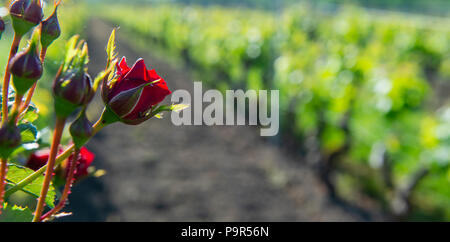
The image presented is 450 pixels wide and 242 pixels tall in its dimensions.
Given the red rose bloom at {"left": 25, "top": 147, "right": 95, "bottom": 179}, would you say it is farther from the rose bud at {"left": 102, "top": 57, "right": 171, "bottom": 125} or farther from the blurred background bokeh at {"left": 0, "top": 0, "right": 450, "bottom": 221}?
the blurred background bokeh at {"left": 0, "top": 0, "right": 450, "bottom": 221}

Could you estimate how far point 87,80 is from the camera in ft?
1.08

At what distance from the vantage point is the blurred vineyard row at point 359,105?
310 centimetres

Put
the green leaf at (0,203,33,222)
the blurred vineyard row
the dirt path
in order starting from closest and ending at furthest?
the green leaf at (0,203,33,222) < the blurred vineyard row < the dirt path

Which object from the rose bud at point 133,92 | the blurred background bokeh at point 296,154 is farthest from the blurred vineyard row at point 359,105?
the rose bud at point 133,92

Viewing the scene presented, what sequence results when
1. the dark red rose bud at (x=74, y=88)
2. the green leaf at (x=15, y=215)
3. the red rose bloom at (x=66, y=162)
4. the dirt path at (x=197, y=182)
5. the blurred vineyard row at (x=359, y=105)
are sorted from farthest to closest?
the dirt path at (x=197, y=182)
the blurred vineyard row at (x=359, y=105)
the red rose bloom at (x=66, y=162)
the green leaf at (x=15, y=215)
the dark red rose bud at (x=74, y=88)

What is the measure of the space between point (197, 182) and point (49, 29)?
3.39 m

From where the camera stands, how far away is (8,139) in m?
0.34

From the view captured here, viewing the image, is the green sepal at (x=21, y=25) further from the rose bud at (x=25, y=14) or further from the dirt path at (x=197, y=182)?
the dirt path at (x=197, y=182)

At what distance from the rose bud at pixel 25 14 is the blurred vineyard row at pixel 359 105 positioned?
2.68m

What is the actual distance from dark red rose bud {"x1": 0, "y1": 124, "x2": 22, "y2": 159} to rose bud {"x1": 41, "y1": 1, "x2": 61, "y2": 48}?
0.13 m

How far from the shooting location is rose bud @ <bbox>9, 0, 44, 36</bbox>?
42 cm

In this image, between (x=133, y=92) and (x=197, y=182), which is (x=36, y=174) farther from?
(x=197, y=182)

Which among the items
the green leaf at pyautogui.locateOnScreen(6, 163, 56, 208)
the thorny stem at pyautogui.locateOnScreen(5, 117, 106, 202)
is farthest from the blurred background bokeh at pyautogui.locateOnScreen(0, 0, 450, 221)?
the thorny stem at pyautogui.locateOnScreen(5, 117, 106, 202)
